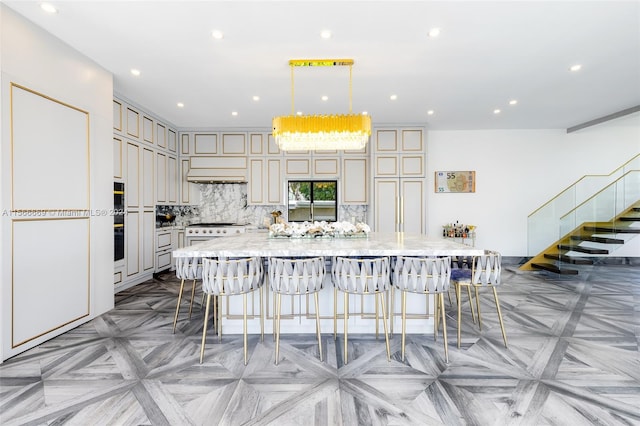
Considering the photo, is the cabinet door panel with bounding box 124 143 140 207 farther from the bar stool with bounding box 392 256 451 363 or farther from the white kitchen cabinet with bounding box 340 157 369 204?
the bar stool with bounding box 392 256 451 363

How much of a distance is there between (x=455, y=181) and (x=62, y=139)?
6.63 m

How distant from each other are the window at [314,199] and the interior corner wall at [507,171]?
2151mm

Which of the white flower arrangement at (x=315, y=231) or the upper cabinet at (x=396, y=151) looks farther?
the upper cabinet at (x=396, y=151)

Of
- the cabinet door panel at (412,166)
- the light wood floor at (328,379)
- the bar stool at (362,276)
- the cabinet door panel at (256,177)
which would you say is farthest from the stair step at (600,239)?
the cabinet door panel at (256,177)

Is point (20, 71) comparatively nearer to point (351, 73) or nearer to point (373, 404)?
point (351, 73)

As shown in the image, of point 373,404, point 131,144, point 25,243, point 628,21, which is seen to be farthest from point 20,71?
point 628,21

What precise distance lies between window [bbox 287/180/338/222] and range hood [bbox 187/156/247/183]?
1041 mm

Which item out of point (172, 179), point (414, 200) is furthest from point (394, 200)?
point (172, 179)

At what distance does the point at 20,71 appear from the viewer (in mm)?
2572

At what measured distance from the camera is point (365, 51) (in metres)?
3.12

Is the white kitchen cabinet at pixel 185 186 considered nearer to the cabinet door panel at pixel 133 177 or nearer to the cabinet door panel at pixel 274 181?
the cabinet door panel at pixel 133 177

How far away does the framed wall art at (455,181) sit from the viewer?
6484 mm

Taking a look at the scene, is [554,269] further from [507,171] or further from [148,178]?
[148,178]

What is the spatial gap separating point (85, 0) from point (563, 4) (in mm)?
3918
